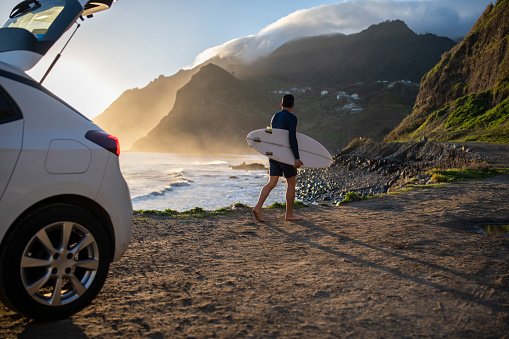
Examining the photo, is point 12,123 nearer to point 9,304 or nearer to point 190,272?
point 9,304

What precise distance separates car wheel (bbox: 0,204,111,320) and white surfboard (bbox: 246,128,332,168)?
12.3 ft

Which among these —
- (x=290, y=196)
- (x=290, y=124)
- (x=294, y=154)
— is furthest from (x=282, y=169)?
(x=290, y=124)

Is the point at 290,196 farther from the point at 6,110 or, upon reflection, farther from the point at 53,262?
the point at 6,110

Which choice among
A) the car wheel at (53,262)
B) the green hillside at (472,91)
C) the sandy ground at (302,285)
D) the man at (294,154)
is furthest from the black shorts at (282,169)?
the green hillside at (472,91)

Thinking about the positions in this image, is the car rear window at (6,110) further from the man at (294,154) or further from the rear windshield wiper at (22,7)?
the man at (294,154)

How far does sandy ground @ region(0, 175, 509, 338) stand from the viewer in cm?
229

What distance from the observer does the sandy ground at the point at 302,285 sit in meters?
2.29

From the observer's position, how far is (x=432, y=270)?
11.2 ft

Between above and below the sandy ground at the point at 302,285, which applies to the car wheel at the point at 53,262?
above

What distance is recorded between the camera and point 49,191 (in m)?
2.30

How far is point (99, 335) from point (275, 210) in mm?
5413

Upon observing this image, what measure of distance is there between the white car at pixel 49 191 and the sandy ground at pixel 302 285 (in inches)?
12.6

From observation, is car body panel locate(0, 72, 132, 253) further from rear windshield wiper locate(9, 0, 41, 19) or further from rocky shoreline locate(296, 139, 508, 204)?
rocky shoreline locate(296, 139, 508, 204)

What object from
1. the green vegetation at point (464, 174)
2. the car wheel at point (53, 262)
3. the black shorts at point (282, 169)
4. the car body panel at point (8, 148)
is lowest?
the car wheel at point (53, 262)
